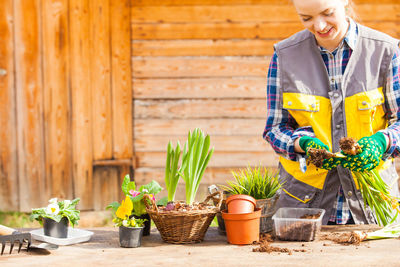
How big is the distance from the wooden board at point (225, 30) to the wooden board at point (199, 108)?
0.63 metres

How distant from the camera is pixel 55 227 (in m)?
2.06

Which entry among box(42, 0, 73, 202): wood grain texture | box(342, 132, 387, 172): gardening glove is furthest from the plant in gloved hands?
box(42, 0, 73, 202): wood grain texture

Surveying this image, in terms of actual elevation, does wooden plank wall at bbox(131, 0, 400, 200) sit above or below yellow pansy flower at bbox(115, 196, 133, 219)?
above

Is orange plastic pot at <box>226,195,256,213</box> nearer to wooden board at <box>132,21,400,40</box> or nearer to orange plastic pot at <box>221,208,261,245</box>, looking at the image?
orange plastic pot at <box>221,208,261,245</box>

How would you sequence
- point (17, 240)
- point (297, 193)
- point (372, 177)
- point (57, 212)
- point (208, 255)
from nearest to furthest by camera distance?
point (208, 255) → point (17, 240) → point (57, 212) → point (372, 177) → point (297, 193)

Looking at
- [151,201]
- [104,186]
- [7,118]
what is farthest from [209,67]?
[151,201]

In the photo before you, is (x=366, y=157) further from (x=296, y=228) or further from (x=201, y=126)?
(x=201, y=126)

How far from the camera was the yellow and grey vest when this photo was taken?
227cm

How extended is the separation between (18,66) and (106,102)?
3.00ft

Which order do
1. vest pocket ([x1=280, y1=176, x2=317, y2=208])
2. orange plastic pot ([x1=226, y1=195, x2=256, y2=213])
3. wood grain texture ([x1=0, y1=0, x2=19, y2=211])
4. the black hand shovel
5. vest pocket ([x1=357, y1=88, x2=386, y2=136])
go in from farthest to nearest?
wood grain texture ([x1=0, y1=0, x2=19, y2=211]), vest pocket ([x1=280, y1=176, x2=317, y2=208]), vest pocket ([x1=357, y1=88, x2=386, y2=136]), orange plastic pot ([x1=226, y1=195, x2=256, y2=213]), the black hand shovel

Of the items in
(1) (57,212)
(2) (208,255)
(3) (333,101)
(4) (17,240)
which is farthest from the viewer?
(3) (333,101)

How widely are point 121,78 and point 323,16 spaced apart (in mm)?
3403

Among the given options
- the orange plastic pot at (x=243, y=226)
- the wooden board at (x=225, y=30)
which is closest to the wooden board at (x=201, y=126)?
the wooden board at (x=225, y=30)

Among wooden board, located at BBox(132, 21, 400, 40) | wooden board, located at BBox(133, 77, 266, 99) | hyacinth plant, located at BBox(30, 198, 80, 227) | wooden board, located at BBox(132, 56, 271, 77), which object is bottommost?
hyacinth plant, located at BBox(30, 198, 80, 227)
